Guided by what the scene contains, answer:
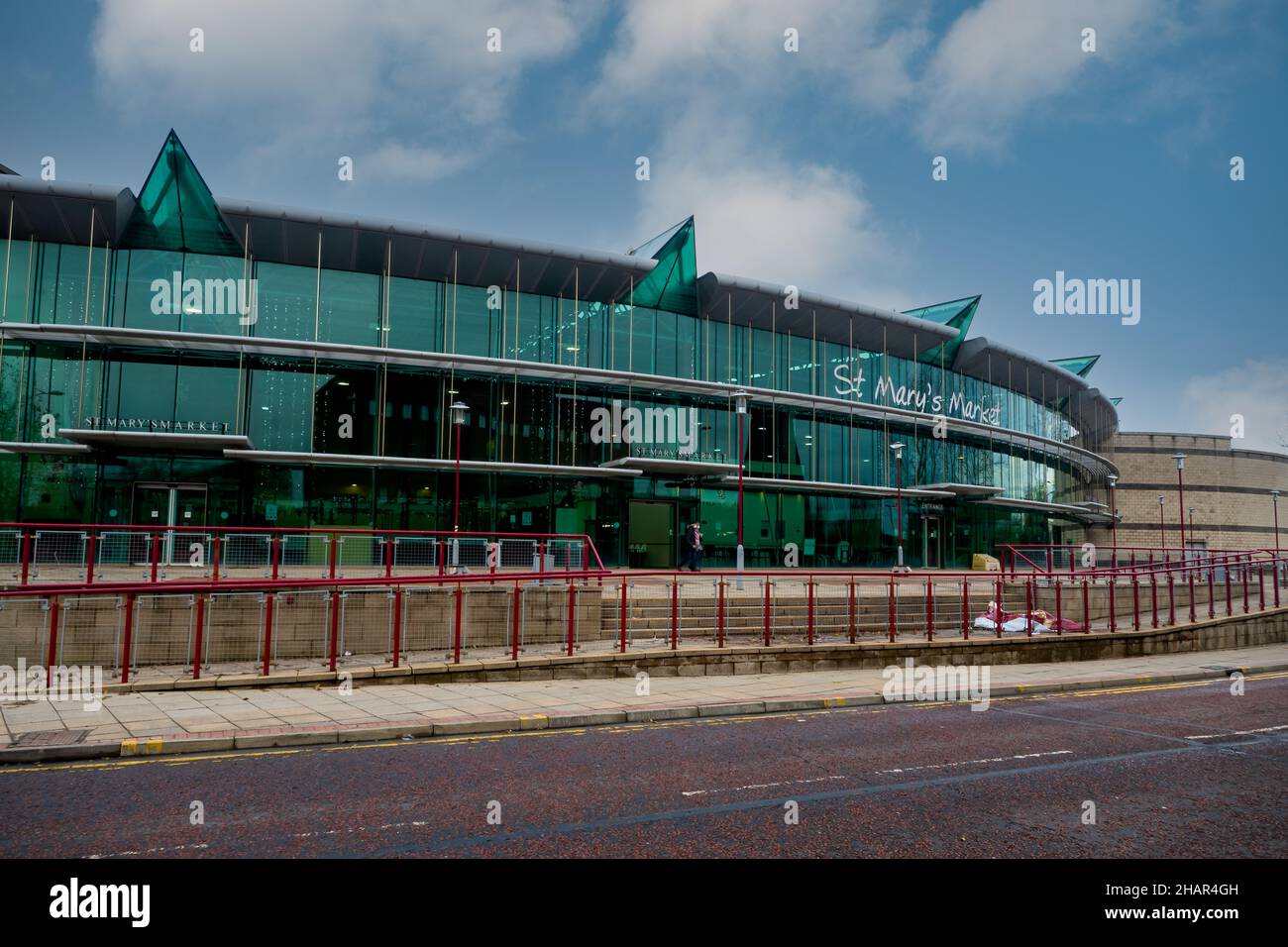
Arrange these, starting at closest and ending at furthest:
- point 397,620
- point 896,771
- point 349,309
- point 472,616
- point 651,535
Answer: point 896,771, point 397,620, point 472,616, point 349,309, point 651,535

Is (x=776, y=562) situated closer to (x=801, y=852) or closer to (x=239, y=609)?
(x=239, y=609)

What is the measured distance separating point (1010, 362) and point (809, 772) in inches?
1567

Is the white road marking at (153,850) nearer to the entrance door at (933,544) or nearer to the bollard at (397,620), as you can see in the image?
the bollard at (397,620)

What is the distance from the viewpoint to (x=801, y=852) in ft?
17.8

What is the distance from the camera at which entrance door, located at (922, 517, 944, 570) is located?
38344 millimetres

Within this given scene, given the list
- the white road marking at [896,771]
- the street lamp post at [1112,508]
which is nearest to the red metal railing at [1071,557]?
the white road marking at [896,771]

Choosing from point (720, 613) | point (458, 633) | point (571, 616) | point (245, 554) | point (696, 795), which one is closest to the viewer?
point (696, 795)

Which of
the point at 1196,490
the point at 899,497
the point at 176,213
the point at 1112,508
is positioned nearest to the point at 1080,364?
the point at 1112,508

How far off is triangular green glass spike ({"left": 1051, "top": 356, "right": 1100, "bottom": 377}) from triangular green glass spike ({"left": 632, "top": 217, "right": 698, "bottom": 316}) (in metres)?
32.0

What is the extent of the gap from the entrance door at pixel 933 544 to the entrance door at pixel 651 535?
1250 centimetres

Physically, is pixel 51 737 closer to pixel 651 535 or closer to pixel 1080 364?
pixel 651 535

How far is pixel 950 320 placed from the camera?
134 feet

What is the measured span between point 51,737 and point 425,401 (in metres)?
20.9
